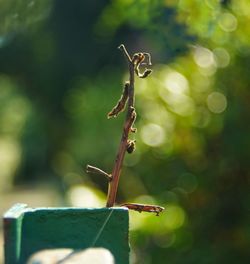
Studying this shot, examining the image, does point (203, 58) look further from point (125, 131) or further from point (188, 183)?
point (125, 131)

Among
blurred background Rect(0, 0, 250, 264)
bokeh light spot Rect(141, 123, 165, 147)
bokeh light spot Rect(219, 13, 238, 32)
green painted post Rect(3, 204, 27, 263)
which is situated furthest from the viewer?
bokeh light spot Rect(141, 123, 165, 147)

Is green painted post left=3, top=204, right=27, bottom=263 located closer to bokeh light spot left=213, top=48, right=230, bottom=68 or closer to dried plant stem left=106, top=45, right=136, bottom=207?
dried plant stem left=106, top=45, right=136, bottom=207

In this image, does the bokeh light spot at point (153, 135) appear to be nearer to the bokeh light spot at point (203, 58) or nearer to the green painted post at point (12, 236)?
the bokeh light spot at point (203, 58)

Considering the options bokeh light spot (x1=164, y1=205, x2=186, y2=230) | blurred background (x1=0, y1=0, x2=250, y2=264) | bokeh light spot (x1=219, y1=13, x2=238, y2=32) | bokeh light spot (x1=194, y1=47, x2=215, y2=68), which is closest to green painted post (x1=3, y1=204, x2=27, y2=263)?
blurred background (x1=0, y1=0, x2=250, y2=264)

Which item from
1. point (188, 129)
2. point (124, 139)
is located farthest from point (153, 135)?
point (124, 139)

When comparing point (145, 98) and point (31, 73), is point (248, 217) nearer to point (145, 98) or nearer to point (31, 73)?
point (145, 98)

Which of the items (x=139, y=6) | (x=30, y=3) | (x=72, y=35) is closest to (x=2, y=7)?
(x=30, y=3)

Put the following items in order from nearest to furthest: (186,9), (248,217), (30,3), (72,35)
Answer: (186,9) < (30,3) < (248,217) < (72,35)

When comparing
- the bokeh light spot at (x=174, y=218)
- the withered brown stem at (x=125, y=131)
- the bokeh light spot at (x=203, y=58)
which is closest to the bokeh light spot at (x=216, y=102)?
the bokeh light spot at (x=203, y=58)
